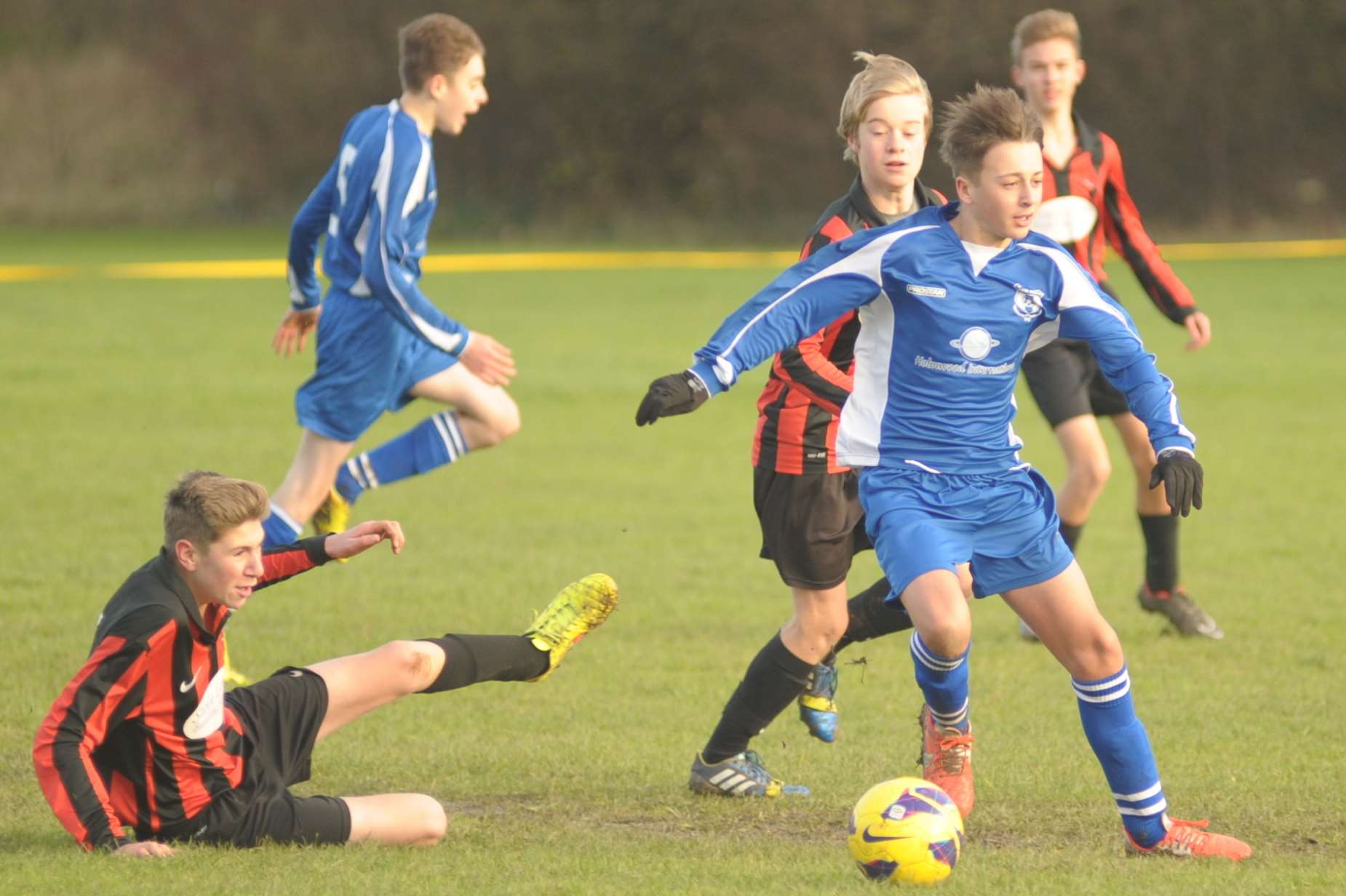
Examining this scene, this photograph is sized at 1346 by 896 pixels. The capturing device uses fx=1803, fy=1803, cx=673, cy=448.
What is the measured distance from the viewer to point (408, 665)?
15.1ft

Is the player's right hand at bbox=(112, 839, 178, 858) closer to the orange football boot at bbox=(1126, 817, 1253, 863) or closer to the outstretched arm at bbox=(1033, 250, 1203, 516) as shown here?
the orange football boot at bbox=(1126, 817, 1253, 863)

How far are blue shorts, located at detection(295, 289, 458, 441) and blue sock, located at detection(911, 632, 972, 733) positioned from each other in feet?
9.31

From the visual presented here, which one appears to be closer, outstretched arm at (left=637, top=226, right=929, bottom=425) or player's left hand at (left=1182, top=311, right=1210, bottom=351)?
outstretched arm at (left=637, top=226, right=929, bottom=425)

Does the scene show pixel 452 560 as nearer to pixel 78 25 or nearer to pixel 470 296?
pixel 470 296

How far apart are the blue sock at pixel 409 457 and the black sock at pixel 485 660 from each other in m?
2.44

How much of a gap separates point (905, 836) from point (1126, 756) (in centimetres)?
62

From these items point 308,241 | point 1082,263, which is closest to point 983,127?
point 1082,263

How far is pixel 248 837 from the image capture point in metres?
4.26

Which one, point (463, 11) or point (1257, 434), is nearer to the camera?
point (1257, 434)

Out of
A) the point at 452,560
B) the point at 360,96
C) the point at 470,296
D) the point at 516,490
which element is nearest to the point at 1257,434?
the point at 516,490

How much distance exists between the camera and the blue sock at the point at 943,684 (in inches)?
176

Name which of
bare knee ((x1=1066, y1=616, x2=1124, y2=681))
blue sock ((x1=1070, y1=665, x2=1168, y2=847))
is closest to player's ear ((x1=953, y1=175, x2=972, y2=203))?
bare knee ((x1=1066, y1=616, x2=1124, y2=681))

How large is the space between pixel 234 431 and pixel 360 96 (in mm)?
28574

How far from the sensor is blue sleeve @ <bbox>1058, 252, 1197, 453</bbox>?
4.23 meters
